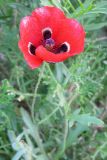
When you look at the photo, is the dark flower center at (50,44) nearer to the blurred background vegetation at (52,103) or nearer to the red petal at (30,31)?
the red petal at (30,31)

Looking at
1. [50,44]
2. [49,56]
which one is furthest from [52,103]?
[49,56]

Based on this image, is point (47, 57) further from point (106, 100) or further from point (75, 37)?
point (106, 100)

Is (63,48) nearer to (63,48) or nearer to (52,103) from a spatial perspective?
(63,48)

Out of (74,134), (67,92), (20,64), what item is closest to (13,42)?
(20,64)

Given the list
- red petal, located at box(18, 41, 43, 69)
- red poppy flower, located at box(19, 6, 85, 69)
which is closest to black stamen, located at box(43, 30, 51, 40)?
red poppy flower, located at box(19, 6, 85, 69)

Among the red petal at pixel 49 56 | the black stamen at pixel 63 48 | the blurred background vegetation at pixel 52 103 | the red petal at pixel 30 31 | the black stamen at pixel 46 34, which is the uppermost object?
the red petal at pixel 30 31

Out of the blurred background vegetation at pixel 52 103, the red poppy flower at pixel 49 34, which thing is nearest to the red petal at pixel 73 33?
the red poppy flower at pixel 49 34
